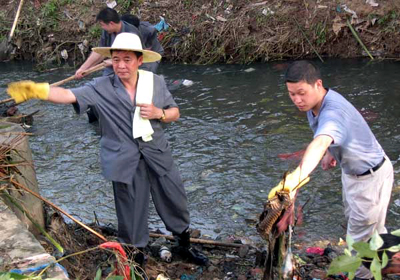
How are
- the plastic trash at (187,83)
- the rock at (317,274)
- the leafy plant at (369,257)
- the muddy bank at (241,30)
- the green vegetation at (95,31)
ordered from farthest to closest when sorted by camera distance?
the green vegetation at (95,31) < the muddy bank at (241,30) < the plastic trash at (187,83) < the rock at (317,274) < the leafy plant at (369,257)

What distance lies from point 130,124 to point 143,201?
661 mm

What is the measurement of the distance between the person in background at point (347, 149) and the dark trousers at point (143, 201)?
127 centimetres

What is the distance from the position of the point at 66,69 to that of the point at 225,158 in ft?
23.4

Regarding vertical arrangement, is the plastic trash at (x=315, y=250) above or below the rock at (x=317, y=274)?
below

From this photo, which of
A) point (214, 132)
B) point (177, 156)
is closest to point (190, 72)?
point (214, 132)

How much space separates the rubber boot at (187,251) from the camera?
479 cm

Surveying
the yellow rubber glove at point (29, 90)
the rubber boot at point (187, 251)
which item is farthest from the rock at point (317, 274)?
the yellow rubber glove at point (29, 90)

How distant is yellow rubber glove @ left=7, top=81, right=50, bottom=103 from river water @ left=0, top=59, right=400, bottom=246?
1872mm

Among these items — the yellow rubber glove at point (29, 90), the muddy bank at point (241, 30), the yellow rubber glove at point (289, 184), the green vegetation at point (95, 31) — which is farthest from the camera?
the green vegetation at point (95, 31)

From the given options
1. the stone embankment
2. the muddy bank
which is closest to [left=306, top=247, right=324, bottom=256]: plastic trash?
the stone embankment

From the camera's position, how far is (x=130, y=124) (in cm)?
418

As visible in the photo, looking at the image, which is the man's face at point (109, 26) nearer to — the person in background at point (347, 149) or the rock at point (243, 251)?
the rock at point (243, 251)

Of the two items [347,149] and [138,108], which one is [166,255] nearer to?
[138,108]

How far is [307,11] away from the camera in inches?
474
